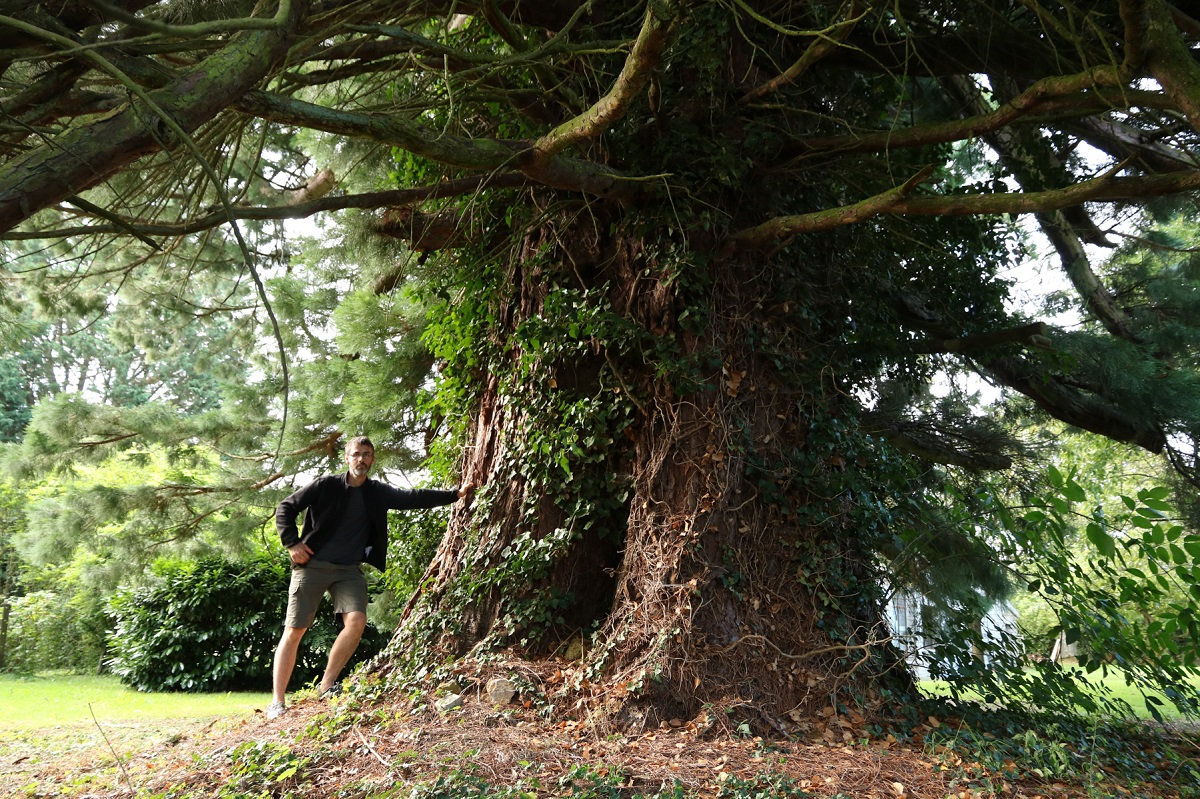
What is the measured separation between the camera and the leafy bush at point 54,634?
1230 centimetres

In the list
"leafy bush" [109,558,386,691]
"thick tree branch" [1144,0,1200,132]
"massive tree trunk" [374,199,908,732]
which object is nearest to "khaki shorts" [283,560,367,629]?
"massive tree trunk" [374,199,908,732]

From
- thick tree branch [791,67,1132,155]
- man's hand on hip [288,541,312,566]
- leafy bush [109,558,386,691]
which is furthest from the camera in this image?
leafy bush [109,558,386,691]

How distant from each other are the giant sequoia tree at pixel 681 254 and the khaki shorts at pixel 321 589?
557mm

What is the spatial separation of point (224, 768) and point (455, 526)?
6.81 feet

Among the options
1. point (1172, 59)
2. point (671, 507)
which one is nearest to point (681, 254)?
point (671, 507)

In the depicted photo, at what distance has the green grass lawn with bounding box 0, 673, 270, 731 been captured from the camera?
6.59 meters

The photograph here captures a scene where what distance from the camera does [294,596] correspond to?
226 inches

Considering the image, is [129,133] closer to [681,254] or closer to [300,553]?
[681,254]

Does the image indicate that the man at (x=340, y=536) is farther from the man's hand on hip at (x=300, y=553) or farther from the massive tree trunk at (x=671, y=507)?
the massive tree trunk at (x=671, y=507)

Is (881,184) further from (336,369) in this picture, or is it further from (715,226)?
(336,369)

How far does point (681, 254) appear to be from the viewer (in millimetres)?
5375

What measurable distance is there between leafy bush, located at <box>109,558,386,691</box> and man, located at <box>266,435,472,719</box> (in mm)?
4009

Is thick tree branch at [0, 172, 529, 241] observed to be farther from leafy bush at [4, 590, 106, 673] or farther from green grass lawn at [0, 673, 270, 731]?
leafy bush at [4, 590, 106, 673]

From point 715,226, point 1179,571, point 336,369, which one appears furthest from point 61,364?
point 1179,571
